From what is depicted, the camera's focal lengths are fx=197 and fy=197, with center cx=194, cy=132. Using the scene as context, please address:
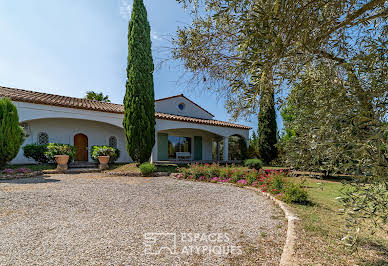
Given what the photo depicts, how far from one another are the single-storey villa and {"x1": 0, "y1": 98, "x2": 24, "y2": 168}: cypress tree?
4.48 feet

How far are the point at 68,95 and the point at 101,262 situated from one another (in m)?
16.7

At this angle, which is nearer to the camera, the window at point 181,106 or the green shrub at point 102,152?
the green shrub at point 102,152

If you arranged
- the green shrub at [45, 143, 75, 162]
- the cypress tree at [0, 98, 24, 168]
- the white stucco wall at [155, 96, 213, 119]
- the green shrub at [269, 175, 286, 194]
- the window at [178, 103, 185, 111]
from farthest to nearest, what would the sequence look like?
the window at [178, 103, 185, 111] → the white stucco wall at [155, 96, 213, 119] → the green shrub at [45, 143, 75, 162] → the cypress tree at [0, 98, 24, 168] → the green shrub at [269, 175, 286, 194]

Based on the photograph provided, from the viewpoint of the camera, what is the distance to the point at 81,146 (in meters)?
14.5

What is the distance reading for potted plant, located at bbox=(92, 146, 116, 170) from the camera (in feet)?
38.9

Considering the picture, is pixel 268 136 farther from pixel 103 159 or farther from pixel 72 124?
pixel 72 124

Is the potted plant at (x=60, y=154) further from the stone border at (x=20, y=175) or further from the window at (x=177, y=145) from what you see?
the window at (x=177, y=145)

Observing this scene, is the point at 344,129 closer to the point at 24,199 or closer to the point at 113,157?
the point at 24,199

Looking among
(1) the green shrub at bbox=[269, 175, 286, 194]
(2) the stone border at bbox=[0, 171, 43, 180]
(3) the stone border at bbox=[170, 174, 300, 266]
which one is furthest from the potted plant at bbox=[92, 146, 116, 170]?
(3) the stone border at bbox=[170, 174, 300, 266]

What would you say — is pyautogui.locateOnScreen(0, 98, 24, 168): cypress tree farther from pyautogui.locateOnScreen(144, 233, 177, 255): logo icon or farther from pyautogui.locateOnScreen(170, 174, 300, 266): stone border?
pyautogui.locateOnScreen(170, 174, 300, 266): stone border

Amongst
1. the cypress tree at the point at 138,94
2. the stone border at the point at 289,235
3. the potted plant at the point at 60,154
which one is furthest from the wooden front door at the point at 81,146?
the stone border at the point at 289,235

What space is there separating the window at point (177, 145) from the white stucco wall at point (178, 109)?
2457 millimetres

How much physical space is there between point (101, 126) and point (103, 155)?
3.53 m

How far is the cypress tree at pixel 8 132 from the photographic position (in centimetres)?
912
